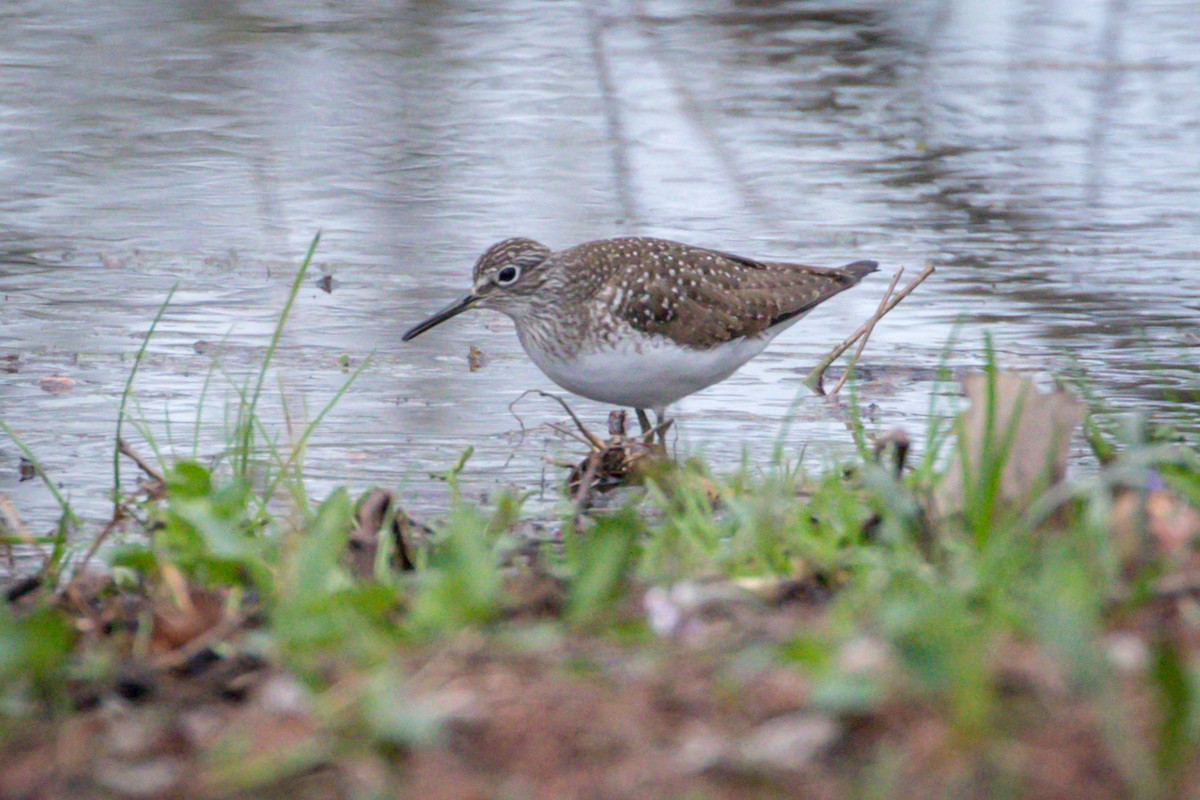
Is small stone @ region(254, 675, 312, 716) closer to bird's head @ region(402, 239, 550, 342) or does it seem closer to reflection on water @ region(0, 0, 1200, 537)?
reflection on water @ region(0, 0, 1200, 537)

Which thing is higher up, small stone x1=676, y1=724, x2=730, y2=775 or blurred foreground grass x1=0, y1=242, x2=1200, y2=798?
blurred foreground grass x1=0, y1=242, x2=1200, y2=798

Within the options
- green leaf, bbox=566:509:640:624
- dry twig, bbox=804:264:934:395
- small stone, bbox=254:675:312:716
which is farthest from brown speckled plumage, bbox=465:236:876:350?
small stone, bbox=254:675:312:716

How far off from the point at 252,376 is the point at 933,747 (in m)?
4.49

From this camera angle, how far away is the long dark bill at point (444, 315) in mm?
6734

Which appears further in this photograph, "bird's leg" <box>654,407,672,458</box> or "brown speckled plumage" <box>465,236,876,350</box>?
"brown speckled plumage" <box>465,236,876,350</box>

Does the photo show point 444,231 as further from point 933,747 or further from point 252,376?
point 933,747

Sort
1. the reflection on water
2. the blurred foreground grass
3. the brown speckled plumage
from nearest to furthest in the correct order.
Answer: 1. the blurred foreground grass
2. the brown speckled plumage
3. the reflection on water

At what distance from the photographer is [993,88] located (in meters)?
12.0

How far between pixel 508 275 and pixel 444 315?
288mm

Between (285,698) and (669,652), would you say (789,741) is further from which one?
(285,698)

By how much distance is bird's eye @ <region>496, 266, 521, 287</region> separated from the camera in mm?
6813

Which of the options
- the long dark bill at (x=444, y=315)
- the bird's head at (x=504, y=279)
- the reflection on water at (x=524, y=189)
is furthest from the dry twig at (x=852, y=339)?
the long dark bill at (x=444, y=315)

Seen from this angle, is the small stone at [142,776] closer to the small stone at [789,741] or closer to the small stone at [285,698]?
the small stone at [285,698]

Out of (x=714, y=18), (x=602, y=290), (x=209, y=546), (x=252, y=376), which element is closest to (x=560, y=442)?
(x=602, y=290)
